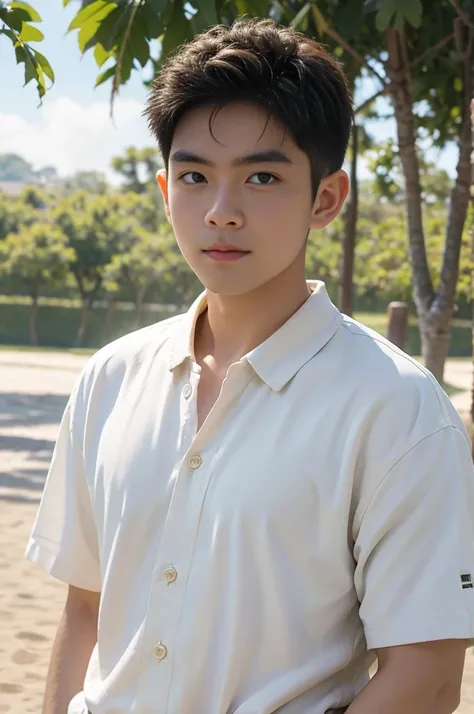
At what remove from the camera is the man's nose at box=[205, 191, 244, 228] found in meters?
1.41

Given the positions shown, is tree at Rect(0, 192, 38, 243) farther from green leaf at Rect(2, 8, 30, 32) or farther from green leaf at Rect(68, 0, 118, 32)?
green leaf at Rect(2, 8, 30, 32)

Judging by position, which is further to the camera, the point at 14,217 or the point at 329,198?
the point at 14,217

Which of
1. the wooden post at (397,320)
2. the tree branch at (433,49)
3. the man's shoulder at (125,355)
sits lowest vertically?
the wooden post at (397,320)

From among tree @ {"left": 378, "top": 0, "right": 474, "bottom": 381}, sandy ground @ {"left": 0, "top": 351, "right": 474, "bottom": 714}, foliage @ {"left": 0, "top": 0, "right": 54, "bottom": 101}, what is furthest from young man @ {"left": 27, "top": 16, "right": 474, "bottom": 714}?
tree @ {"left": 378, "top": 0, "right": 474, "bottom": 381}

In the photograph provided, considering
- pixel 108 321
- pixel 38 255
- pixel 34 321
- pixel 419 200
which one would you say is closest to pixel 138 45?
pixel 419 200

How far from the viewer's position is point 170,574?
4.46 ft

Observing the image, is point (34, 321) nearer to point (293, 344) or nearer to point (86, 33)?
point (86, 33)

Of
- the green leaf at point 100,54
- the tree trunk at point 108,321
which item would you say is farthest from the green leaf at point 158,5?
the tree trunk at point 108,321

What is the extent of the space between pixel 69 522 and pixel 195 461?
1.18ft

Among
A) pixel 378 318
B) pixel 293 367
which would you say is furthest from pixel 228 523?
pixel 378 318

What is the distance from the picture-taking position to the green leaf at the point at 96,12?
2.50m

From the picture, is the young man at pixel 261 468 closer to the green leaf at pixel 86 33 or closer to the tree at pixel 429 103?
the green leaf at pixel 86 33

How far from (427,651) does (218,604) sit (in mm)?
277

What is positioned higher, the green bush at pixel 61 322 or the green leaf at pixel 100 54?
the green leaf at pixel 100 54
